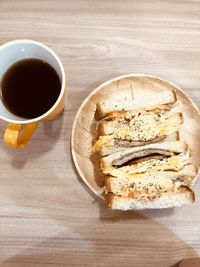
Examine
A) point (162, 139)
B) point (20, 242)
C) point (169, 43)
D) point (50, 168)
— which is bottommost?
point (20, 242)

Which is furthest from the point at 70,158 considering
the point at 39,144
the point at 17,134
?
the point at 17,134

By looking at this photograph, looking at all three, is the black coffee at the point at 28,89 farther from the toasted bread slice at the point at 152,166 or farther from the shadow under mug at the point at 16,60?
the toasted bread slice at the point at 152,166

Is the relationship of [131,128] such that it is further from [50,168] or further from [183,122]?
[50,168]

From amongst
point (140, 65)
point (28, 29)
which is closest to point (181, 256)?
point (140, 65)

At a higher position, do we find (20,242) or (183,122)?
(183,122)

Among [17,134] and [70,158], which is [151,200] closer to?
[70,158]
